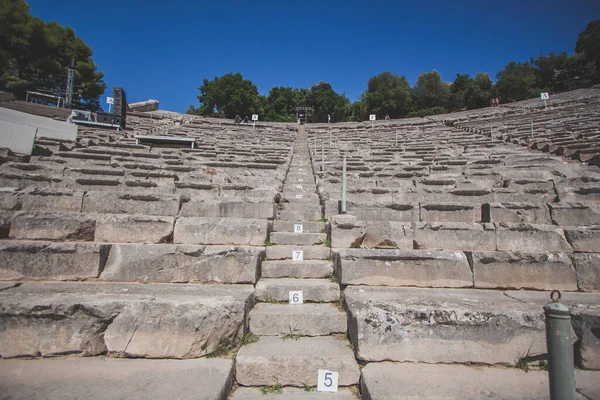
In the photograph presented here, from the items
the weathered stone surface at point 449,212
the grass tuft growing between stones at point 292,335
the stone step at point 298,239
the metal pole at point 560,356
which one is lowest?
the grass tuft growing between stones at point 292,335

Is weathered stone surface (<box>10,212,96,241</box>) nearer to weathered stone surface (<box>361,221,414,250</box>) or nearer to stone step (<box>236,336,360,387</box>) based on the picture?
stone step (<box>236,336,360,387</box>)

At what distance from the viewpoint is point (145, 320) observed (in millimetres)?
2105

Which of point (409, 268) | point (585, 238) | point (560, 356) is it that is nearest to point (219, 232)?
point (409, 268)

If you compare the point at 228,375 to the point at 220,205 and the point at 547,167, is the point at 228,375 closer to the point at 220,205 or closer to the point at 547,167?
the point at 220,205

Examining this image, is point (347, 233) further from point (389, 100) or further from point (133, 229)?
point (389, 100)

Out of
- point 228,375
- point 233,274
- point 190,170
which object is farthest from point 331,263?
point 190,170

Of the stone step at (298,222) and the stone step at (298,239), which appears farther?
the stone step at (298,222)

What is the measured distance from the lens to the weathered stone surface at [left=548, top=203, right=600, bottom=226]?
3629 mm

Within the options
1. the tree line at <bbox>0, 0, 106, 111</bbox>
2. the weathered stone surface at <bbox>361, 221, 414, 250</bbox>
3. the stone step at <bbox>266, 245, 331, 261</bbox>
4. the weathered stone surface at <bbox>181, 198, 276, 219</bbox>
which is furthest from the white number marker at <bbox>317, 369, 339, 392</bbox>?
the tree line at <bbox>0, 0, 106, 111</bbox>

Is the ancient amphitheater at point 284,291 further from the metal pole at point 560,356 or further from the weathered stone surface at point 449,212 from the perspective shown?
the metal pole at point 560,356

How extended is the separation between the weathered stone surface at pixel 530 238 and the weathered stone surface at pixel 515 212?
56 centimetres

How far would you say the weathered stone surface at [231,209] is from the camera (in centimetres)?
407

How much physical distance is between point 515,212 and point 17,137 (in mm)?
9597

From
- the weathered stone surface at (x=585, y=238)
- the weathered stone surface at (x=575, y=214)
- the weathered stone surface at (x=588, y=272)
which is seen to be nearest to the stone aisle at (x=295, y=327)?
the weathered stone surface at (x=588, y=272)
